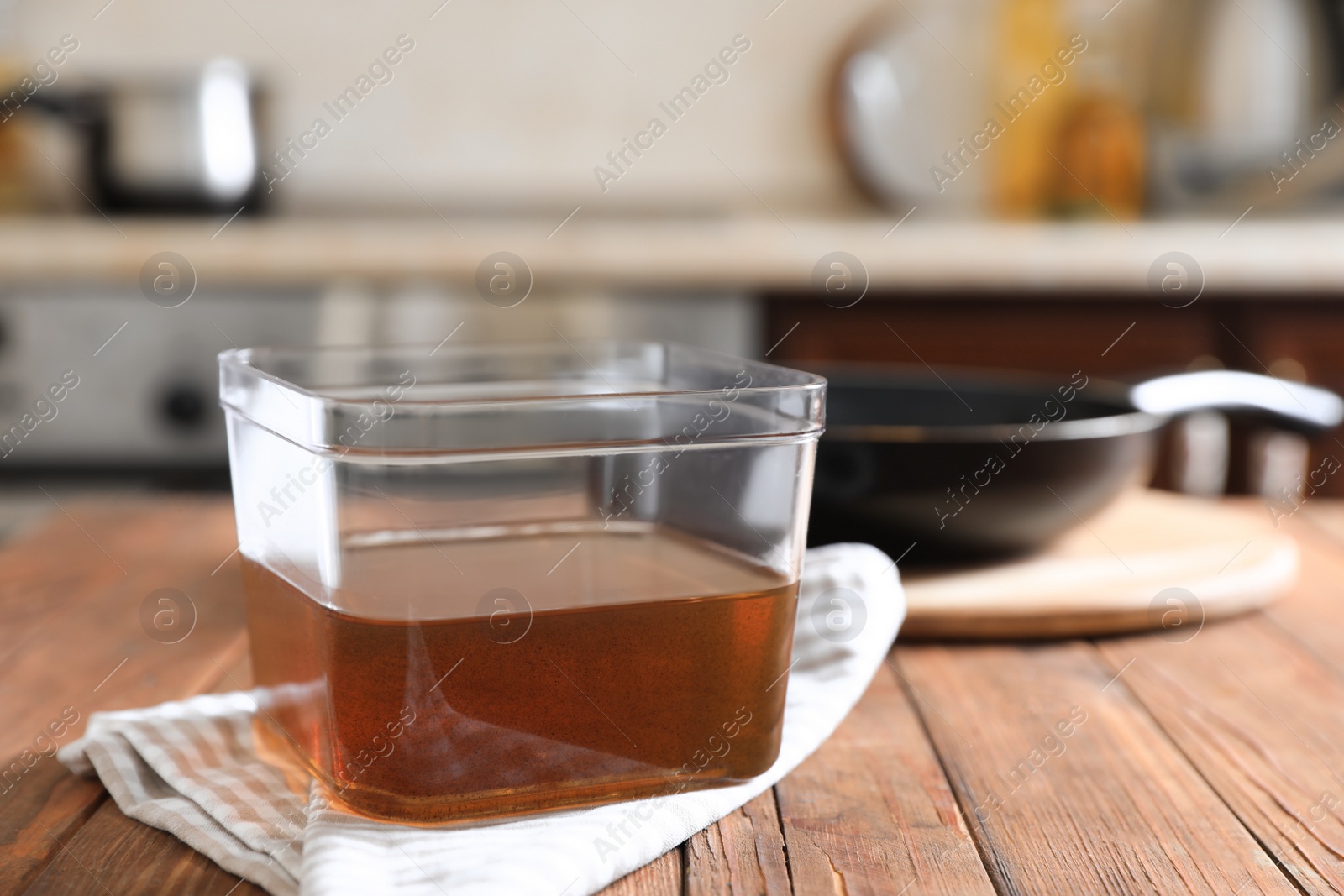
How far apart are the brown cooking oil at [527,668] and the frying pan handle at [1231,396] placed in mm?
399

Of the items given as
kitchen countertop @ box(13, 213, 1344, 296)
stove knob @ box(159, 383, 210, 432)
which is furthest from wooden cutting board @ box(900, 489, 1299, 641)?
stove knob @ box(159, 383, 210, 432)

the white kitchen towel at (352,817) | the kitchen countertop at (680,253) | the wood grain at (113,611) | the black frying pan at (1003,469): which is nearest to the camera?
the white kitchen towel at (352,817)

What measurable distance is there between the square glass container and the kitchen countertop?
1114mm

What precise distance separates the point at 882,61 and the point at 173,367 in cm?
125

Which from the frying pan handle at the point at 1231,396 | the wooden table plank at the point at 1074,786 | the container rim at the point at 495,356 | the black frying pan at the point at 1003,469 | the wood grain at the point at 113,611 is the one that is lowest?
the wood grain at the point at 113,611

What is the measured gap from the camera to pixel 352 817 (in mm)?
380

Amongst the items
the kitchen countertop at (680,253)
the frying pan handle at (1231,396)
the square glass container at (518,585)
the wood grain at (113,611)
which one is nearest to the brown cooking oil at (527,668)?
the square glass container at (518,585)

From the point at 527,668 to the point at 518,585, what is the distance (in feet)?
0.10

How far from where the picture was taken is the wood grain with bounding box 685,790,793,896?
1.16ft

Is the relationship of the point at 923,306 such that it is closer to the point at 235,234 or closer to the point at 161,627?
Answer: the point at 235,234

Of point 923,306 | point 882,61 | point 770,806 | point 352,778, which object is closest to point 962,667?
point 770,806

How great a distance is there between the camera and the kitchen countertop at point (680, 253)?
1.54 metres

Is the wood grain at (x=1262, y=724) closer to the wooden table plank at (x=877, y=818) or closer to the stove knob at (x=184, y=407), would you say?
the wooden table plank at (x=877, y=818)

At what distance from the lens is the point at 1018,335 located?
63.6 inches
